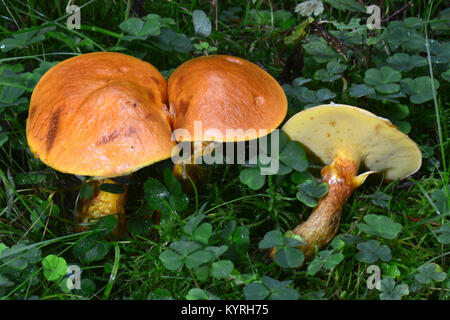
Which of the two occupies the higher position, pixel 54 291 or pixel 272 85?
pixel 272 85

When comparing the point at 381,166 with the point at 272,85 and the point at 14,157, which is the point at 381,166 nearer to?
the point at 272,85

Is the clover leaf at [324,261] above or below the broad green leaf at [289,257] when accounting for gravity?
below

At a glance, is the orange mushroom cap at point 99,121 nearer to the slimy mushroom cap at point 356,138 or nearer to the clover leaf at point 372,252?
the slimy mushroom cap at point 356,138

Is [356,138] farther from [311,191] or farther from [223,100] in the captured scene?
[223,100]

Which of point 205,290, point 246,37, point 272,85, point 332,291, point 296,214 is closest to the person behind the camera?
point 205,290

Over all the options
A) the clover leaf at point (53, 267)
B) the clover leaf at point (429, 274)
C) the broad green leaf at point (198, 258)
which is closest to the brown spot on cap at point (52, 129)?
the clover leaf at point (53, 267)

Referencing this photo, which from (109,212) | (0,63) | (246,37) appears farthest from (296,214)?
(0,63)
